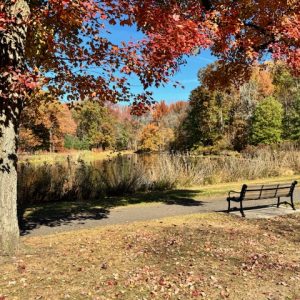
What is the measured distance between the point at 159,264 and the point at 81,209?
5.22 meters

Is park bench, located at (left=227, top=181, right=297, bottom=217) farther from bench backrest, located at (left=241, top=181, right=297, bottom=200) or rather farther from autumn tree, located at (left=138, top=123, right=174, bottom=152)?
autumn tree, located at (left=138, top=123, right=174, bottom=152)

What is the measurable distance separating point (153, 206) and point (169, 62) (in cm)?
497

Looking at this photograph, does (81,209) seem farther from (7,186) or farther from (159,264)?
(159,264)

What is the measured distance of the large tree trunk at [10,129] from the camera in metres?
5.66

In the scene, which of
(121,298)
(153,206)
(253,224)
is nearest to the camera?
(121,298)

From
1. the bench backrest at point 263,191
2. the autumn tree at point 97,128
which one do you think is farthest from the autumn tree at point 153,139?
the bench backrest at point 263,191

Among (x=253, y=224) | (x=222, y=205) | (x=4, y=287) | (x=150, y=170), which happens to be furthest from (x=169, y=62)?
(x=150, y=170)

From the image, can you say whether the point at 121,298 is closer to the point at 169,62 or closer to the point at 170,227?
the point at 170,227

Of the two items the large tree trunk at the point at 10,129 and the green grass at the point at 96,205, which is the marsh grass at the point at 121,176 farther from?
the large tree trunk at the point at 10,129

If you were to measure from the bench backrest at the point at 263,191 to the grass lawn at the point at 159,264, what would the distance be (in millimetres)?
1252

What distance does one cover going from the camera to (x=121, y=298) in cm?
448

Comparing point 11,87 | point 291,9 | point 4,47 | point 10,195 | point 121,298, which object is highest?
point 291,9

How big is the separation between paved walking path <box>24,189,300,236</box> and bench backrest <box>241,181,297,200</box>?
431 millimetres

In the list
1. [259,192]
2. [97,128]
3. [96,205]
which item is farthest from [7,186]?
[97,128]
